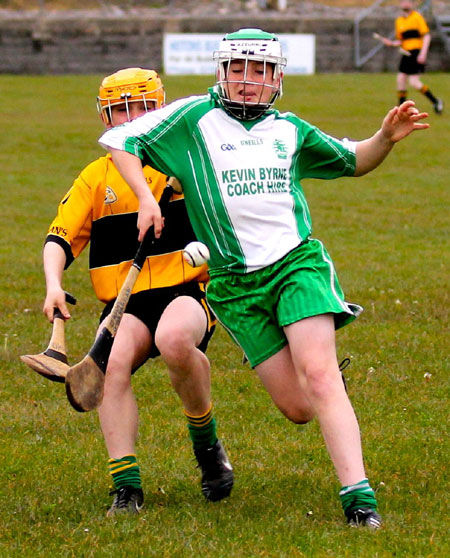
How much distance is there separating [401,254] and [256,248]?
6649mm

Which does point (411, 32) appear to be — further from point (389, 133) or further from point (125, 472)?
point (125, 472)

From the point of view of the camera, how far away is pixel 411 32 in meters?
25.0

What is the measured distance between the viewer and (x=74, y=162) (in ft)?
59.8

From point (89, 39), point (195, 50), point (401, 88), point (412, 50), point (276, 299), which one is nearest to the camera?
point (276, 299)

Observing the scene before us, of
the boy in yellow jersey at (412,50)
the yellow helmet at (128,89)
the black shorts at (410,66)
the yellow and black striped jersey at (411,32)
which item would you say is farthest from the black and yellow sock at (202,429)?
the yellow and black striped jersey at (411,32)

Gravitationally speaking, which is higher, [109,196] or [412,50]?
[109,196]

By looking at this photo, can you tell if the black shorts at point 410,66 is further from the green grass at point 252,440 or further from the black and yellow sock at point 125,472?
the black and yellow sock at point 125,472

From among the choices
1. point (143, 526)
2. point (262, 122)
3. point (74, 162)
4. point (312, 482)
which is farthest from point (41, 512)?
point (74, 162)

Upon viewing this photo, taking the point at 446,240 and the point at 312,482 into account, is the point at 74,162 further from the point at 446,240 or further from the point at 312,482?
the point at 312,482

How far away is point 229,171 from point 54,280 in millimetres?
836

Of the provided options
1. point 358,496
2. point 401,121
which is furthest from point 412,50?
point 358,496

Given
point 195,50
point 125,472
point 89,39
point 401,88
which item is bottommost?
point 195,50

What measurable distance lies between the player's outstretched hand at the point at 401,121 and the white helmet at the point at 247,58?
0.47m

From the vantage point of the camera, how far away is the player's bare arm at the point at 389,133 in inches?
188
